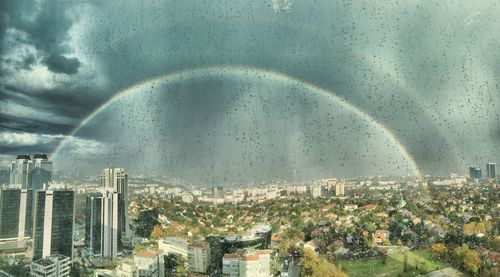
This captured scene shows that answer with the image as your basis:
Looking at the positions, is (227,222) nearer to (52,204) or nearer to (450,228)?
(52,204)

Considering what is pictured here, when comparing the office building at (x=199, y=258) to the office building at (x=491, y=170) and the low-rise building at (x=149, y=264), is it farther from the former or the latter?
the office building at (x=491, y=170)

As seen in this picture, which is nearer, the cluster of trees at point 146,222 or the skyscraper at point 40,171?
the cluster of trees at point 146,222

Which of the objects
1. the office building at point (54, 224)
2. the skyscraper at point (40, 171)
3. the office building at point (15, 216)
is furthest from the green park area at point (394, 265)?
the skyscraper at point (40, 171)

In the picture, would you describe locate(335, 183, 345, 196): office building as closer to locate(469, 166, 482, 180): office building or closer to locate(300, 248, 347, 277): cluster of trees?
locate(469, 166, 482, 180): office building

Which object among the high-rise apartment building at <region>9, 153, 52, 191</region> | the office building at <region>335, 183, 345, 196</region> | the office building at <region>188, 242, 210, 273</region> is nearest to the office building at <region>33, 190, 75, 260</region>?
the office building at <region>188, 242, 210, 273</region>

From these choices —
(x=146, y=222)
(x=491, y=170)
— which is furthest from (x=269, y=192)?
(x=491, y=170)

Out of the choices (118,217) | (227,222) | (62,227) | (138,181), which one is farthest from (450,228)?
(138,181)
